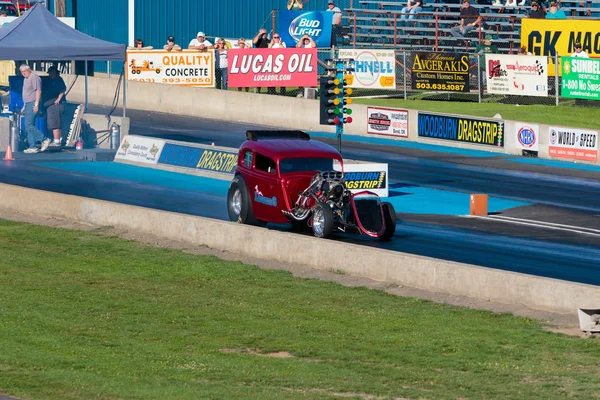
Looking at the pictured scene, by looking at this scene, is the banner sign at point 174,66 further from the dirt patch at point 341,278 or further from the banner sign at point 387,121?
the dirt patch at point 341,278

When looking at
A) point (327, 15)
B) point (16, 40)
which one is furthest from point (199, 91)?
point (16, 40)

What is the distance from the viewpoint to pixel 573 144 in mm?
32531

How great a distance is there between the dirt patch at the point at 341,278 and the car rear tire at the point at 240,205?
167 centimetres

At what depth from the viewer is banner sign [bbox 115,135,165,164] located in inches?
1251

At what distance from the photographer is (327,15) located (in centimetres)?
4619

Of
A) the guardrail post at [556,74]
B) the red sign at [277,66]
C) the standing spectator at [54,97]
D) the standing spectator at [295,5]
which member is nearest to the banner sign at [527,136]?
the guardrail post at [556,74]

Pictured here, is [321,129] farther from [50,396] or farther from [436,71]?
Result: [50,396]

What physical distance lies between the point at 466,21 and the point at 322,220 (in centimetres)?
2595

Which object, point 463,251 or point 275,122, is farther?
point 275,122

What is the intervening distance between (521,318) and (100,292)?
6002mm

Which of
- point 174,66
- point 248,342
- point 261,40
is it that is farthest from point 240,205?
point 174,66

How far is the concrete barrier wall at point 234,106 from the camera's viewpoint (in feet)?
120

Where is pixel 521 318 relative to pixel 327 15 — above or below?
below

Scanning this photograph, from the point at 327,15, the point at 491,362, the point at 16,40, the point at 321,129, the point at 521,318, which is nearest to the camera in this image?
the point at 491,362
